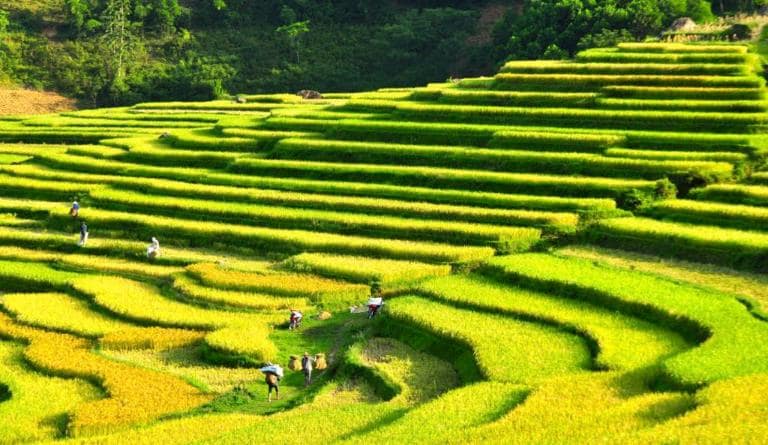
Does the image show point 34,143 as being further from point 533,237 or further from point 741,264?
point 741,264

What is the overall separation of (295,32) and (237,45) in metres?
6.62

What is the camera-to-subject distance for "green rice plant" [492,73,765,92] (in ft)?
128

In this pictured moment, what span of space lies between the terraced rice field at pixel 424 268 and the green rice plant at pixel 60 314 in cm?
10

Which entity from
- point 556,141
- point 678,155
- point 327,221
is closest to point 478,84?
point 556,141

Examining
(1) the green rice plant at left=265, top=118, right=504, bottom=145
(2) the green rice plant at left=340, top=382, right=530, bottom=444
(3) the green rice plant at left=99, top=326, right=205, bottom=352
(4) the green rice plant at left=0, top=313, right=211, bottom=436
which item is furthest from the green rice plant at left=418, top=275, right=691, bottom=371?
(1) the green rice plant at left=265, top=118, right=504, bottom=145

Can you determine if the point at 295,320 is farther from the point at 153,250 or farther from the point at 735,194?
the point at 735,194

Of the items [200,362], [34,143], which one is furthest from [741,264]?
[34,143]

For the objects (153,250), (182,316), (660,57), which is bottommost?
(182,316)

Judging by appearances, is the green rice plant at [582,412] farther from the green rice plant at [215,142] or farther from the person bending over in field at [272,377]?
the green rice plant at [215,142]

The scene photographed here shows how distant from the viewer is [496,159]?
34938 mm

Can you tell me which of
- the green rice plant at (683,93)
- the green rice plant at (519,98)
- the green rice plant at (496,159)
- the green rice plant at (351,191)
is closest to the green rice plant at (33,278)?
the green rice plant at (351,191)

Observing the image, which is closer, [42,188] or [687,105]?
[687,105]

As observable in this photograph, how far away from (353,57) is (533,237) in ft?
176

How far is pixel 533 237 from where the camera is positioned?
28.6 m
